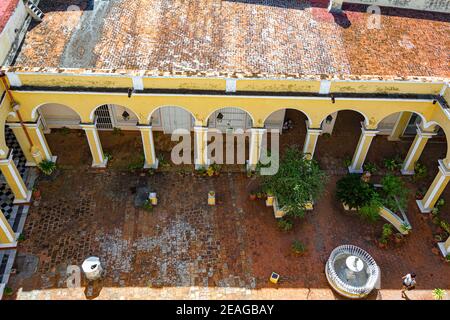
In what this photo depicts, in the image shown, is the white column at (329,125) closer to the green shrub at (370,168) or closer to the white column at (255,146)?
the green shrub at (370,168)

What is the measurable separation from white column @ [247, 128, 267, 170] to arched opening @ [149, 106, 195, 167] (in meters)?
3.54

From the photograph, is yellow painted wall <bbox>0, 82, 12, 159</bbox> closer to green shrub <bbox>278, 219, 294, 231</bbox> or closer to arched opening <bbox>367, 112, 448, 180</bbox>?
green shrub <bbox>278, 219, 294, 231</bbox>

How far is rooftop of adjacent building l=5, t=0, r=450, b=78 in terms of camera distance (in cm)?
2092

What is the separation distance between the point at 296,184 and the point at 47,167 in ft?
42.8

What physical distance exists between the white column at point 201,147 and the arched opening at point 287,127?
4.10 metres

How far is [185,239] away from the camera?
2119cm

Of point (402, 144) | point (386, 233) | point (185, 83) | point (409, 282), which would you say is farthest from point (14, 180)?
point (402, 144)

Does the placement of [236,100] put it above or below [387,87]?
below

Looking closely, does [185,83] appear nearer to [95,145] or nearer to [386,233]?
[95,145]

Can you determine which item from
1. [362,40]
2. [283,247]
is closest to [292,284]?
[283,247]

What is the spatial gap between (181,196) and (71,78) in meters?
7.93

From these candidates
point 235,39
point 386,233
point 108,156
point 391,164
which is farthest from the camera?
point 391,164

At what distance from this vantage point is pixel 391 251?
21.2 m

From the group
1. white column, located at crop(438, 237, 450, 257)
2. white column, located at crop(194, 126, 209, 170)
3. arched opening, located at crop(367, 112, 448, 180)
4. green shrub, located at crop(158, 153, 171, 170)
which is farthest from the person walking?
green shrub, located at crop(158, 153, 171, 170)
